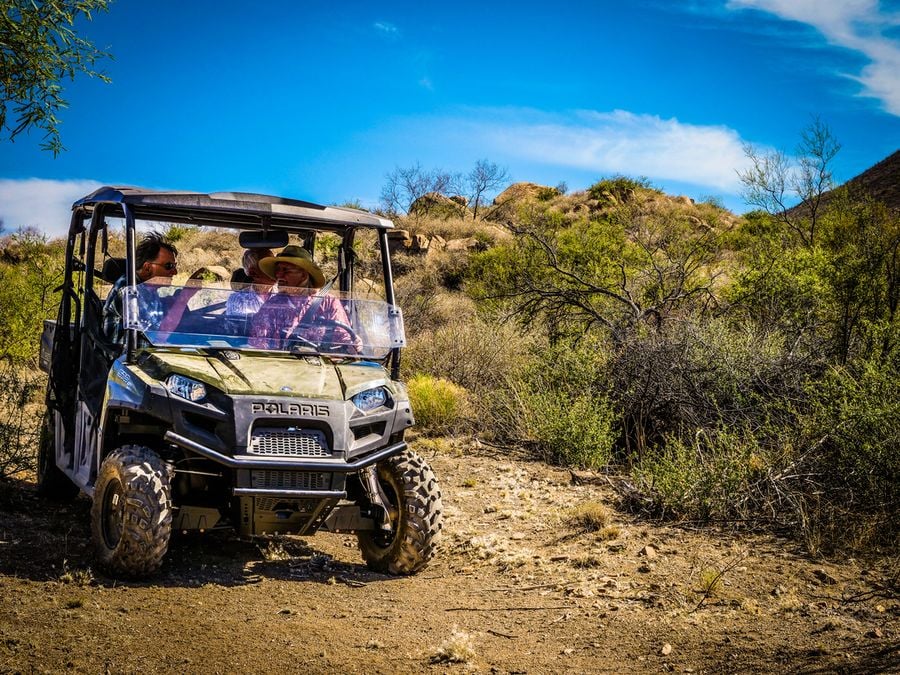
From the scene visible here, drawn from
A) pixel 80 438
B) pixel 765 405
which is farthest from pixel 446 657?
pixel 765 405

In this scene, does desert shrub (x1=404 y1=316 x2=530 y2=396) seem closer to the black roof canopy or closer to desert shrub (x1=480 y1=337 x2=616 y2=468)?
desert shrub (x1=480 y1=337 x2=616 y2=468)

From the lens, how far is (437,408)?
11414 millimetres

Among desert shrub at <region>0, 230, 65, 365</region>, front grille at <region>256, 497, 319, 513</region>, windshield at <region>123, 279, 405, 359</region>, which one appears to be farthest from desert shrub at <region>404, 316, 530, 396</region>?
front grille at <region>256, 497, 319, 513</region>

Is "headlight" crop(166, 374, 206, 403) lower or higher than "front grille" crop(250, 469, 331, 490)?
higher

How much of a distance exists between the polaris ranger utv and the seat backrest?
0.4 inches

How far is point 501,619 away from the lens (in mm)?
5223

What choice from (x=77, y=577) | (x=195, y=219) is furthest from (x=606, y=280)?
(x=77, y=577)

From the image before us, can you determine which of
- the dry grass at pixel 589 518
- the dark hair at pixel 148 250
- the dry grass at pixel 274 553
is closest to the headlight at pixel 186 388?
the dark hair at pixel 148 250

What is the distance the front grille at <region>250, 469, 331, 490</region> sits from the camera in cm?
510

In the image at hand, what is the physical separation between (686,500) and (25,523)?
509 cm

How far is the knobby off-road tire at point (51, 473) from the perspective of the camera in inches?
286

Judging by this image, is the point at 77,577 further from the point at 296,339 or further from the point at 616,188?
the point at 616,188

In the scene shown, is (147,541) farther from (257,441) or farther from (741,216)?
(741,216)

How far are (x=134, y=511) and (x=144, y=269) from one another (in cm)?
196
